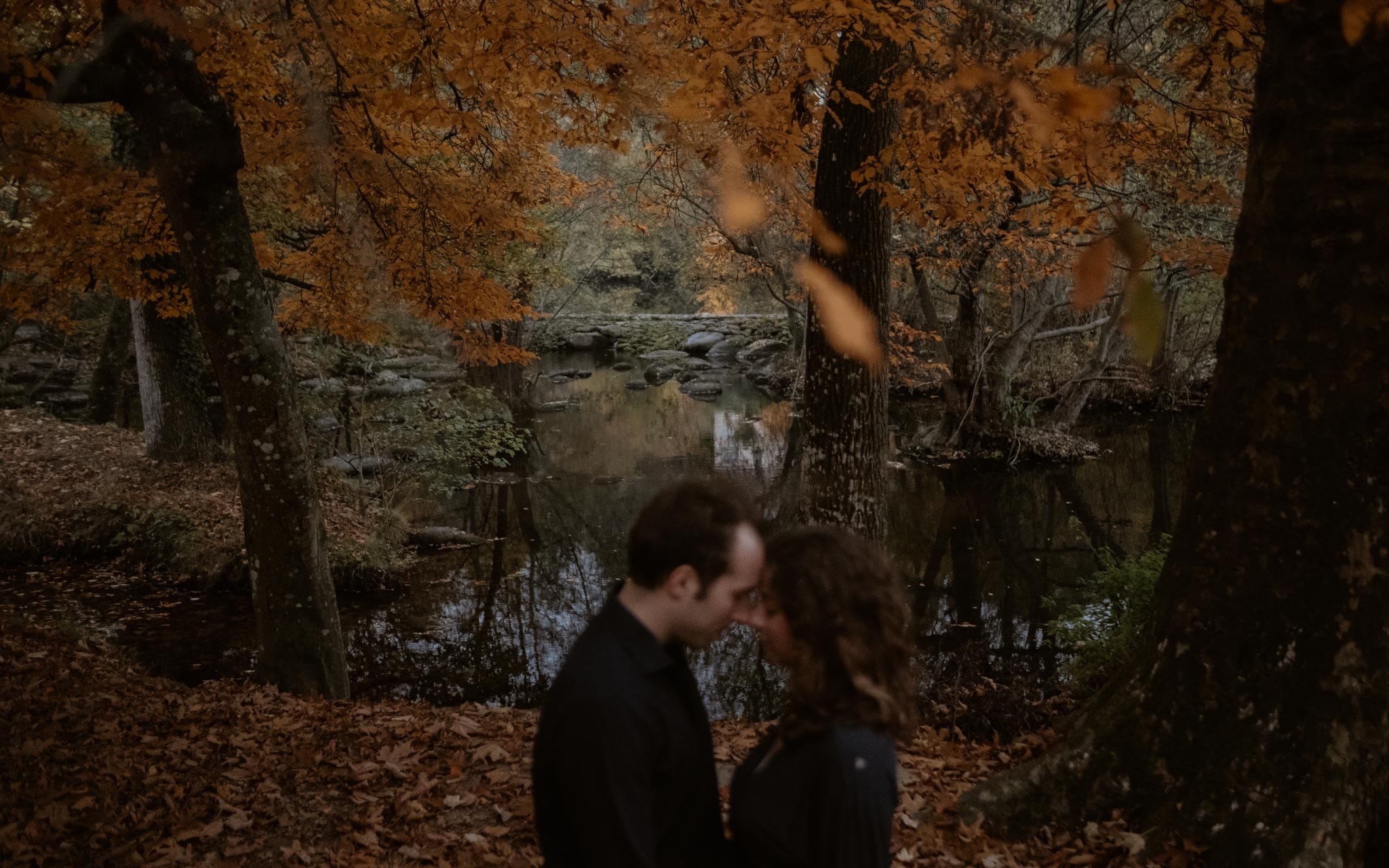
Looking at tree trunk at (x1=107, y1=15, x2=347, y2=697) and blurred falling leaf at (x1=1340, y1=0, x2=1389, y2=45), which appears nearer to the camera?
blurred falling leaf at (x1=1340, y1=0, x2=1389, y2=45)

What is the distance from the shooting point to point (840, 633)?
1.79 meters

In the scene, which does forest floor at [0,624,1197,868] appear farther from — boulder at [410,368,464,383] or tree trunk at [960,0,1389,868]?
boulder at [410,368,464,383]

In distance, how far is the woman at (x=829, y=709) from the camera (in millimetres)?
1641

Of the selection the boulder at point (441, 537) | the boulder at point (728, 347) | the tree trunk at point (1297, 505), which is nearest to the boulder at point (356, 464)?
the boulder at point (441, 537)

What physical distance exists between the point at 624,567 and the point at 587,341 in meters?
30.8

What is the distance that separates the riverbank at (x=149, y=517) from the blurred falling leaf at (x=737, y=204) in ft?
24.0

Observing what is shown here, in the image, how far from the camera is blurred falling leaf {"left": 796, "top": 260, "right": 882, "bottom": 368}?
22.2 ft

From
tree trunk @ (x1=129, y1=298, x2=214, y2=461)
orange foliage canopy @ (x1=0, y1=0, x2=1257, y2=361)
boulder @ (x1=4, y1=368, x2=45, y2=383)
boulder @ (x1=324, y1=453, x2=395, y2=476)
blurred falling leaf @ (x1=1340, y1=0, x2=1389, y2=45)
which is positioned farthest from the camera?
boulder @ (x1=4, y1=368, x2=45, y2=383)

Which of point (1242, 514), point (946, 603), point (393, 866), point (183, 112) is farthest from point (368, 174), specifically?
point (946, 603)

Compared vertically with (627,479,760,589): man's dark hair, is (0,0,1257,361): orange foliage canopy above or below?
above

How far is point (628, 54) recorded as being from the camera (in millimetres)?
6598

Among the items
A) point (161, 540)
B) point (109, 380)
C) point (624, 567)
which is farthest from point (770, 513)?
point (109, 380)

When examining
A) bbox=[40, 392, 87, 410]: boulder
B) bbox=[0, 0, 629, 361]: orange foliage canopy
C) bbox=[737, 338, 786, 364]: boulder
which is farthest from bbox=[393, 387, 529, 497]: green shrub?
bbox=[737, 338, 786, 364]: boulder

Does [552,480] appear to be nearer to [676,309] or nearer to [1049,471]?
[1049,471]
